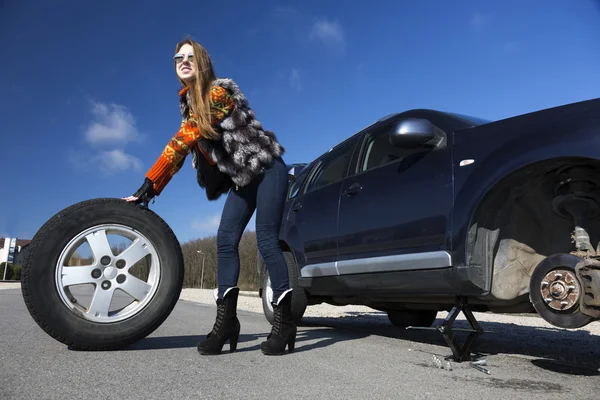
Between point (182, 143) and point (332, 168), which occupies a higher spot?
point (332, 168)

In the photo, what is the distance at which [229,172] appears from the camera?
286 cm

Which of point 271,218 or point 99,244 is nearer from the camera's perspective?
point 99,244

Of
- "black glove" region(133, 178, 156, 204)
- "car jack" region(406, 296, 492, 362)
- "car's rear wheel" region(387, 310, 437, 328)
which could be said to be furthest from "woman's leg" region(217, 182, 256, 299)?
"car's rear wheel" region(387, 310, 437, 328)

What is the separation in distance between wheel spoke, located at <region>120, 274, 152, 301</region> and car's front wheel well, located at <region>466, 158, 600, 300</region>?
1888 mm

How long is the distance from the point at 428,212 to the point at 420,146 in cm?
45

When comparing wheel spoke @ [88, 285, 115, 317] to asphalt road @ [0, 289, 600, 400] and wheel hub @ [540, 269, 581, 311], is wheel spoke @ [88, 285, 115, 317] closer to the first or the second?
asphalt road @ [0, 289, 600, 400]

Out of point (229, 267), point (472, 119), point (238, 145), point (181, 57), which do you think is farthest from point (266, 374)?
point (472, 119)

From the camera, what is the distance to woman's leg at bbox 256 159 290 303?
291cm

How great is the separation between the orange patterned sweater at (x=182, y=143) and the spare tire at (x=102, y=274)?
0.77 ft

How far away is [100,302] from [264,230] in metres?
1.05

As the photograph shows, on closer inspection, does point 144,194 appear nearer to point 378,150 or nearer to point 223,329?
point 223,329

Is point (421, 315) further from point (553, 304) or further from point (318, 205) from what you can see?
point (553, 304)

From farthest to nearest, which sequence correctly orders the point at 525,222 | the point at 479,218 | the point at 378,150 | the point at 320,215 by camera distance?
the point at 320,215, the point at 378,150, the point at 525,222, the point at 479,218

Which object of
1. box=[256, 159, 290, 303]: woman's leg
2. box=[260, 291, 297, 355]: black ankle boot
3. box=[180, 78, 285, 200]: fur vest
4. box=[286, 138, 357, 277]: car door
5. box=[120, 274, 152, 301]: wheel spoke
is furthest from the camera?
box=[286, 138, 357, 277]: car door
